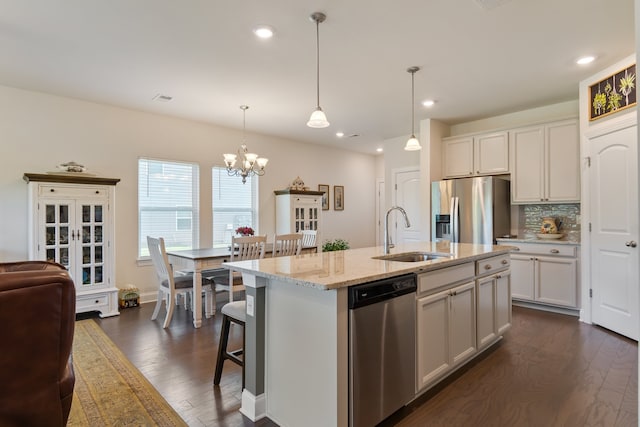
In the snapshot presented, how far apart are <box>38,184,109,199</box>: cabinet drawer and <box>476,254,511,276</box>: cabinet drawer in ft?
13.5

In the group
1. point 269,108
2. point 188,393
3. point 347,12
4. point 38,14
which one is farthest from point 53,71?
point 188,393

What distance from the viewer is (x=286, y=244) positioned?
4.27 meters

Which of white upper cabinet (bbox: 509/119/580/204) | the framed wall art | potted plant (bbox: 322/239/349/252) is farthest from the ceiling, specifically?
potted plant (bbox: 322/239/349/252)

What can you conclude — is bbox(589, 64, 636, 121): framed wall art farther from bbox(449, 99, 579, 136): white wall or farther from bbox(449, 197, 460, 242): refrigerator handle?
bbox(449, 197, 460, 242): refrigerator handle

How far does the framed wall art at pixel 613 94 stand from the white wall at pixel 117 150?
4533 millimetres

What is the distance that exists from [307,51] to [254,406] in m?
2.78

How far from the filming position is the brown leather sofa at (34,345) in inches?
47.3

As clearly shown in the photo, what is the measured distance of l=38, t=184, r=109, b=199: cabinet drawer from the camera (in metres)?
3.79

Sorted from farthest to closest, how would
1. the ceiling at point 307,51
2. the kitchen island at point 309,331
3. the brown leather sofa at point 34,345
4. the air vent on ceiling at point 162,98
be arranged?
the air vent on ceiling at point 162,98 < the ceiling at point 307,51 < the kitchen island at point 309,331 < the brown leather sofa at point 34,345

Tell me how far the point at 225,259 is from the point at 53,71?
2553mm

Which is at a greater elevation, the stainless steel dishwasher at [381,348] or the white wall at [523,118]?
the white wall at [523,118]

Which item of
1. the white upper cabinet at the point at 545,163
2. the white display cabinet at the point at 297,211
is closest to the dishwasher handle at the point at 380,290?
the white upper cabinet at the point at 545,163

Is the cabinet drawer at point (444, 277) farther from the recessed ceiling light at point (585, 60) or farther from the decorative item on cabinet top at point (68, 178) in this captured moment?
the decorative item on cabinet top at point (68, 178)

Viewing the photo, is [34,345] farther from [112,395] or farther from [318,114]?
[318,114]
